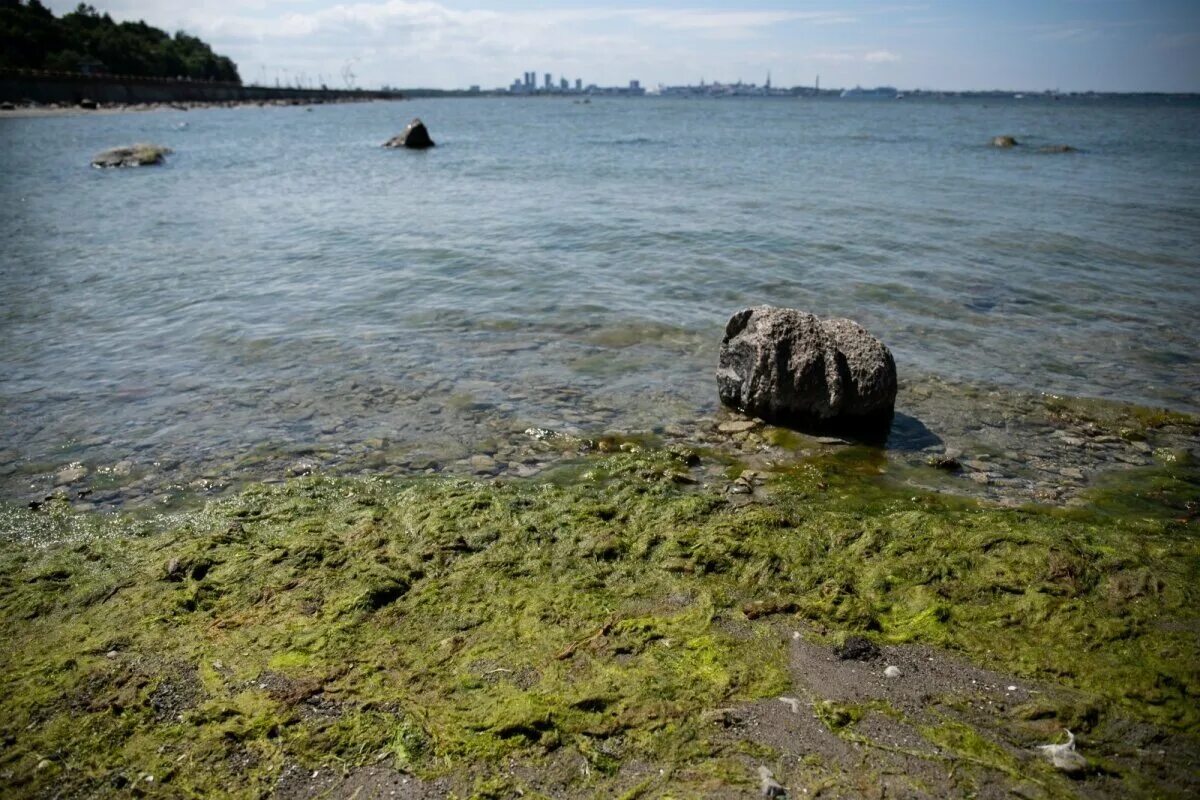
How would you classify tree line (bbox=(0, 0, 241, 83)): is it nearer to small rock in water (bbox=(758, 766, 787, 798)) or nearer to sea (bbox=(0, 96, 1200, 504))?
sea (bbox=(0, 96, 1200, 504))

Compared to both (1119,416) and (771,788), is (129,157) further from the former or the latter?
(771,788)

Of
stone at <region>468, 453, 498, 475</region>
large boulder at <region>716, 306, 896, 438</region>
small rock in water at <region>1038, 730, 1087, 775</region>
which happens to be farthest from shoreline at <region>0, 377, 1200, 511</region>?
small rock in water at <region>1038, 730, 1087, 775</region>

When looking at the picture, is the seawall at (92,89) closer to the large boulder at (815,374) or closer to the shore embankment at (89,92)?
the shore embankment at (89,92)

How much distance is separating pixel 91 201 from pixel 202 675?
31.6 meters

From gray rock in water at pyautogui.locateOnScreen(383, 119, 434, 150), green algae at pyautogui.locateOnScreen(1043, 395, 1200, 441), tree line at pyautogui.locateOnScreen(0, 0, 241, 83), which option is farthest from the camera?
tree line at pyautogui.locateOnScreen(0, 0, 241, 83)

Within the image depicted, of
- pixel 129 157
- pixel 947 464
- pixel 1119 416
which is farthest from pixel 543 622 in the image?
pixel 129 157

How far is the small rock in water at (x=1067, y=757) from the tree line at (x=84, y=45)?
544 feet

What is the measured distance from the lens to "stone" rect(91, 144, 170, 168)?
4150 cm

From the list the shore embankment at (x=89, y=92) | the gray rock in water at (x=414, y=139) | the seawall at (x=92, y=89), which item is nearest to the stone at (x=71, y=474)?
the gray rock in water at (x=414, y=139)

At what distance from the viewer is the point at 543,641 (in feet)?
17.6

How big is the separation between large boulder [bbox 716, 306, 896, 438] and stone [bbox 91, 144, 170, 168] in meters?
45.7

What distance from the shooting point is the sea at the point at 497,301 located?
9.53m

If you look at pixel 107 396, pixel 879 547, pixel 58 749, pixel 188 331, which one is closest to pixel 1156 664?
pixel 879 547

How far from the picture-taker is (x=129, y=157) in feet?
140
